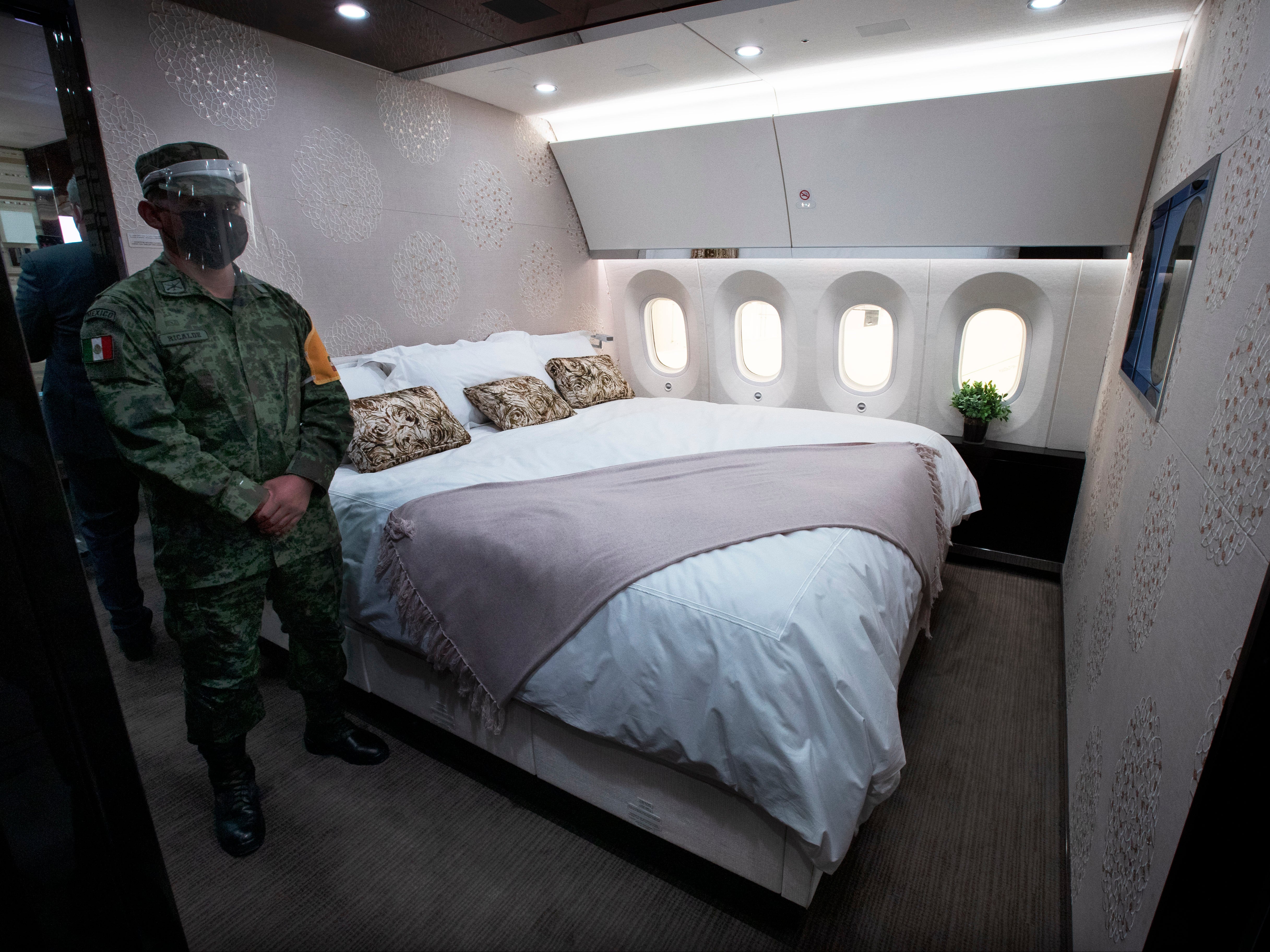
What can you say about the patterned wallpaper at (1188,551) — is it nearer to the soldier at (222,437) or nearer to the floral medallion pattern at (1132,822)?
the floral medallion pattern at (1132,822)

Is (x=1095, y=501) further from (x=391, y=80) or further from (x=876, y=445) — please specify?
(x=391, y=80)

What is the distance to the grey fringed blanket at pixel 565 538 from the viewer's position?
178cm

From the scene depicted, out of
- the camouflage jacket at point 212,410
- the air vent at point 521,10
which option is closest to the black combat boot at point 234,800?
the camouflage jacket at point 212,410

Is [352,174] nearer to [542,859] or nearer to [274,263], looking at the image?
[274,263]

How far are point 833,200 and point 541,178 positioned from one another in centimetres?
184

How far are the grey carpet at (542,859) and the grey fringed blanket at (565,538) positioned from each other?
0.40m

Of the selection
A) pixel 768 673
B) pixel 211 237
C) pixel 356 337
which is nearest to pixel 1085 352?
pixel 768 673

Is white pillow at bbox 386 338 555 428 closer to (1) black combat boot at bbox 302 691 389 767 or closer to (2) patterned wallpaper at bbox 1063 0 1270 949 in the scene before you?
(1) black combat boot at bbox 302 691 389 767

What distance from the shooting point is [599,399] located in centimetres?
391

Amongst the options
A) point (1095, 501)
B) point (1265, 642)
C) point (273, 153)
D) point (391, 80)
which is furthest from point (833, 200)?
point (1265, 642)

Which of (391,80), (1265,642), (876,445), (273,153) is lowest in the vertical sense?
(876,445)

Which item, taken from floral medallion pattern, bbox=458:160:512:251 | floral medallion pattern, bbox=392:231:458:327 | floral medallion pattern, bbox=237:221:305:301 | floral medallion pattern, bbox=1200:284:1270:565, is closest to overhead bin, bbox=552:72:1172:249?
floral medallion pattern, bbox=458:160:512:251

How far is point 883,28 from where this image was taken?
2670 millimetres

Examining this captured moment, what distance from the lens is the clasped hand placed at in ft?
5.74
